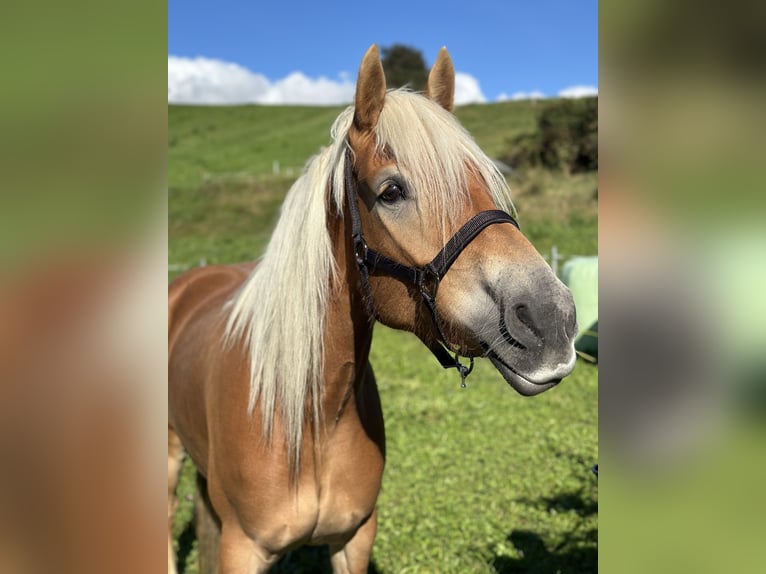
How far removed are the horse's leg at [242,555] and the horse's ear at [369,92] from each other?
1.54 metres

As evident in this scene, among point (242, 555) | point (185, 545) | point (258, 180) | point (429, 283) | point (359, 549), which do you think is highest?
point (258, 180)

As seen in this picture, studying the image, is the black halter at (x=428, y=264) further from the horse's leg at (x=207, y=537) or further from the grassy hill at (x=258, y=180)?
the grassy hill at (x=258, y=180)

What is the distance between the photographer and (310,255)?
75.4 inches

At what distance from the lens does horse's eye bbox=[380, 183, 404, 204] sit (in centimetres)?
162

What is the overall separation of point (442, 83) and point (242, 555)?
185 cm

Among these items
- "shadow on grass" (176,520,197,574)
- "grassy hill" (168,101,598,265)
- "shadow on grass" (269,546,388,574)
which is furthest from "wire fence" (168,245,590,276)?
"shadow on grass" (269,546,388,574)

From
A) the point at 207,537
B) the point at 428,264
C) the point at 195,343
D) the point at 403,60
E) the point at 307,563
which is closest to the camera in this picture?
the point at 428,264

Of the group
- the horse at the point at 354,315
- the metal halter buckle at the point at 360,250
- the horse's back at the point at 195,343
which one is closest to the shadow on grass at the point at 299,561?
the horse's back at the point at 195,343

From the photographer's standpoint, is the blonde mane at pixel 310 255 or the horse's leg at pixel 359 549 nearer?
the blonde mane at pixel 310 255

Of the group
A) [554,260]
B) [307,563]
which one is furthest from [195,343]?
[554,260]

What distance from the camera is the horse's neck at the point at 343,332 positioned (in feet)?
6.30

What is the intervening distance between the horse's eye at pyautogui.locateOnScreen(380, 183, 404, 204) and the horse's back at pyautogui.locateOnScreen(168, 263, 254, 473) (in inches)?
43.8

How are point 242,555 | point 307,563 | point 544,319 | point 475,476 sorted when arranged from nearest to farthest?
point 544,319 < point 242,555 < point 307,563 < point 475,476

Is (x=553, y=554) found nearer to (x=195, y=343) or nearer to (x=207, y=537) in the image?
(x=207, y=537)
